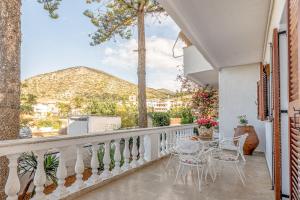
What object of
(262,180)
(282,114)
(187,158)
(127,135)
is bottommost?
(262,180)

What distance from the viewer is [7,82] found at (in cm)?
315

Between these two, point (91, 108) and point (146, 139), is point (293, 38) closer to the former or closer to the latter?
point (146, 139)

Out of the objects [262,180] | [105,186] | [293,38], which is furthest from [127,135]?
[293,38]

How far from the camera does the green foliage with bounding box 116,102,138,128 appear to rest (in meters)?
13.6

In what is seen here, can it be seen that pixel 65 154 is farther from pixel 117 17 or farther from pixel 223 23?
pixel 117 17

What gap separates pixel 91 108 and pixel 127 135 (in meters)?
11.7

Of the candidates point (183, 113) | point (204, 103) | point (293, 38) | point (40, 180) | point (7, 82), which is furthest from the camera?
point (204, 103)

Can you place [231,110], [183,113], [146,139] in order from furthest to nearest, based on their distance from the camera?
[183,113] < [231,110] < [146,139]

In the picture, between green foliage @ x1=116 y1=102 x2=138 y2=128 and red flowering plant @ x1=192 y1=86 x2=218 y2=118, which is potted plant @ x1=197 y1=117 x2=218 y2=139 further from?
green foliage @ x1=116 y1=102 x2=138 y2=128

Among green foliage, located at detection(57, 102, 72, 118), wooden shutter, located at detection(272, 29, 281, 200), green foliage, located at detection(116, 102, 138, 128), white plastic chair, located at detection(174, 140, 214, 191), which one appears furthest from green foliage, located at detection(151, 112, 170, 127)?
green foliage, located at detection(57, 102, 72, 118)

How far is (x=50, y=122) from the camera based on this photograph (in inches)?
588

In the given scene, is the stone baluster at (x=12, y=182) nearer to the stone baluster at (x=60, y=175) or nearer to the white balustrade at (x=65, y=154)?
the white balustrade at (x=65, y=154)

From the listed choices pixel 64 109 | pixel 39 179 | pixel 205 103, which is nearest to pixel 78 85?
pixel 64 109

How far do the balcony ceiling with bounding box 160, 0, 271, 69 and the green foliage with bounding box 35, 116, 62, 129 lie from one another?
11569mm
